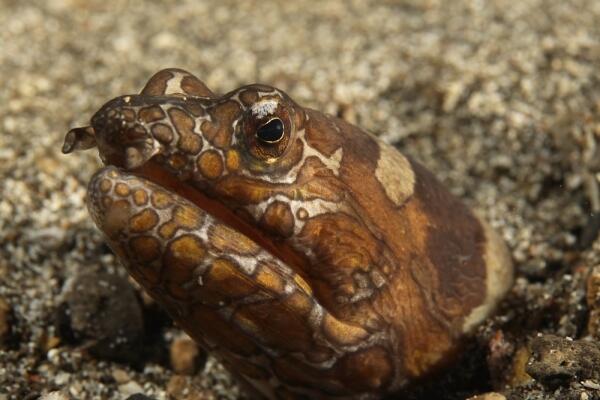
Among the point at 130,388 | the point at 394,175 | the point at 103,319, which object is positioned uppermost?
the point at 394,175

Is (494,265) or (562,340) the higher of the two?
(494,265)

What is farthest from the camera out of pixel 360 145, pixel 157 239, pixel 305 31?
pixel 305 31

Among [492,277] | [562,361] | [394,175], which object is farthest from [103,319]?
[562,361]

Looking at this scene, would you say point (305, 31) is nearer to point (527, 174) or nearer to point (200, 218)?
point (527, 174)

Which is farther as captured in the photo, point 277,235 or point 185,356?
point 185,356

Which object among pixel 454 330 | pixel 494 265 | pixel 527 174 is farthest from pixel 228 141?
pixel 527 174

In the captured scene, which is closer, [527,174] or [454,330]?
[454,330]

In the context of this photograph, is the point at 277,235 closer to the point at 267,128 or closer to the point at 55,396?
the point at 267,128
